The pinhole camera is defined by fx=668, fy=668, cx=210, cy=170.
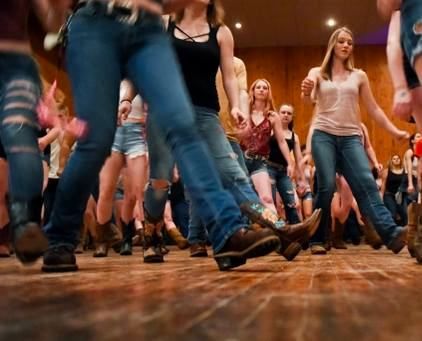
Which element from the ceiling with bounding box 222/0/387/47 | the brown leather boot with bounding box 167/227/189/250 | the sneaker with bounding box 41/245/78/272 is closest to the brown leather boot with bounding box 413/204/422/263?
the sneaker with bounding box 41/245/78/272

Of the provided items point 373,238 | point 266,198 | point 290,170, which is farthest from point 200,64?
point 373,238

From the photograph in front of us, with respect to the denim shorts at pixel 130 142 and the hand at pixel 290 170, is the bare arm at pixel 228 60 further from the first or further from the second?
the hand at pixel 290 170

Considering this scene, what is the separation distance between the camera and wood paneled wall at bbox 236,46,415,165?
37.1 feet

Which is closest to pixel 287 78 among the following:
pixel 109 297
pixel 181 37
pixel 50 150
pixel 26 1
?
pixel 50 150

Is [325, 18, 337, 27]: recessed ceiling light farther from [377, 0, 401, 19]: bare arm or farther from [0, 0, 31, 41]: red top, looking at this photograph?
[0, 0, 31, 41]: red top

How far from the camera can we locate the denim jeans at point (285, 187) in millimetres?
4887

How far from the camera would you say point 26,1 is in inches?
77.8

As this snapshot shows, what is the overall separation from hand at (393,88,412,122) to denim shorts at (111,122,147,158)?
1.59 metres

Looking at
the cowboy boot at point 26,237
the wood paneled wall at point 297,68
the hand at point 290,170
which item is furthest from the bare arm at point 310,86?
the wood paneled wall at point 297,68

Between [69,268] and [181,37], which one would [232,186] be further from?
[69,268]

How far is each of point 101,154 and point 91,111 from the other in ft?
0.42

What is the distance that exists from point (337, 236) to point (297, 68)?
647 cm

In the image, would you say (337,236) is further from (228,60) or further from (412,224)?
(228,60)

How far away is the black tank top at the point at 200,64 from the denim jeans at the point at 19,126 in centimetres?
83
